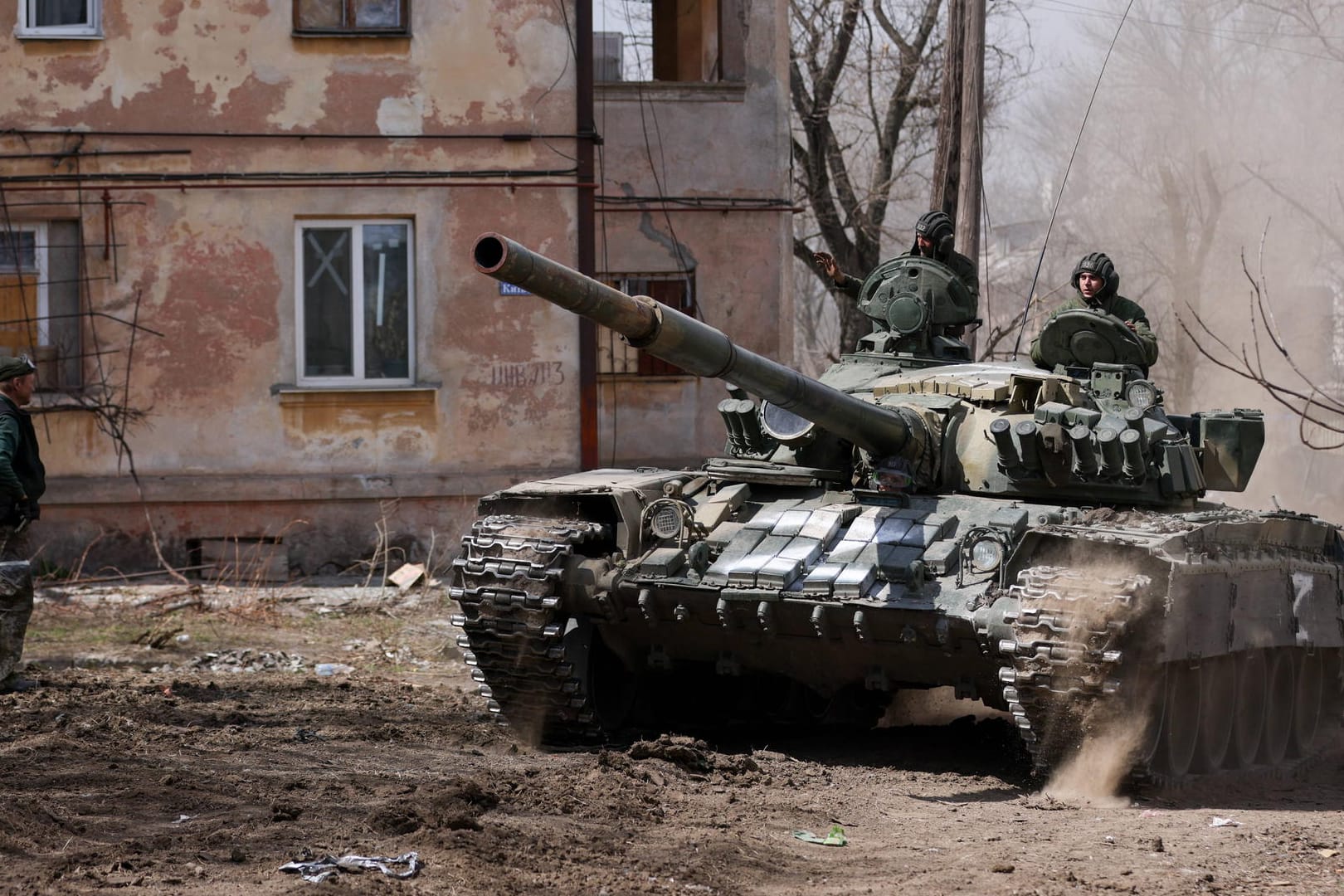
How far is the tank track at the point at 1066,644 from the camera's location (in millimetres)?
8039

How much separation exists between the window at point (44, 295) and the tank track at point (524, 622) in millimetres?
7833

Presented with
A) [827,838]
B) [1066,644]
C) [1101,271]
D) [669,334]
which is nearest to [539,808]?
[827,838]

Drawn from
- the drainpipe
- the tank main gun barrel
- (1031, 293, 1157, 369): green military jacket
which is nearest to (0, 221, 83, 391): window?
the drainpipe

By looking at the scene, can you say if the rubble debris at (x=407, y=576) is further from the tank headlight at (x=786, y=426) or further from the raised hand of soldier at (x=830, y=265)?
the tank headlight at (x=786, y=426)

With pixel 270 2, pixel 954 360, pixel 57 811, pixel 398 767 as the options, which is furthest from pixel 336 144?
pixel 57 811

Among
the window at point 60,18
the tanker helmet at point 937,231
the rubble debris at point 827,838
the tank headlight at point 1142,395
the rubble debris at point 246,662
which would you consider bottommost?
the rubble debris at point 246,662

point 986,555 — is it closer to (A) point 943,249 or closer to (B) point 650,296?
(A) point 943,249

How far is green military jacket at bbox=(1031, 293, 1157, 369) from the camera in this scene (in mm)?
10648

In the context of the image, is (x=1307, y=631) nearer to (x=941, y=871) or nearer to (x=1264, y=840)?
(x=1264, y=840)

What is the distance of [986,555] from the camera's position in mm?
8742

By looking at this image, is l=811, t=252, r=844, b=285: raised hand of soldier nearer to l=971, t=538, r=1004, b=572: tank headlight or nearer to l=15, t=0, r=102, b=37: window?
l=971, t=538, r=1004, b=572: tank headlight

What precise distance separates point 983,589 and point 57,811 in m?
4.26

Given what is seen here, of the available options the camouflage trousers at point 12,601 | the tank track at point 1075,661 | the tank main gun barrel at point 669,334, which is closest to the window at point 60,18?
the camouflage trousers at point 12,601

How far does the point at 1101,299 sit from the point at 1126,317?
8.3 inches
